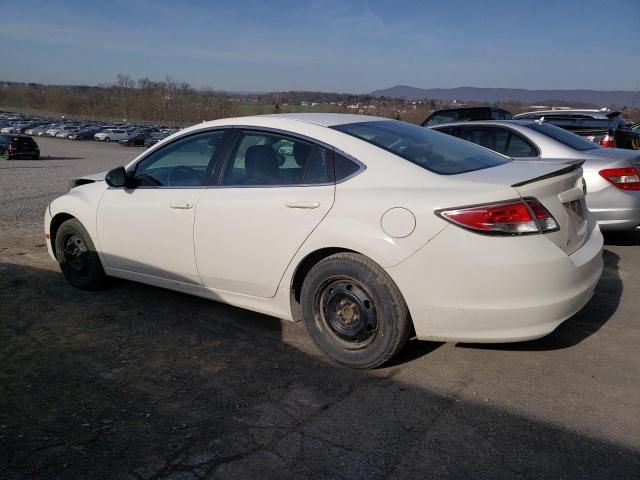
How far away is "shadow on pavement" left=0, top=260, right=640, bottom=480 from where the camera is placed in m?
2.47

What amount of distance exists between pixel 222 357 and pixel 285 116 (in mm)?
1781

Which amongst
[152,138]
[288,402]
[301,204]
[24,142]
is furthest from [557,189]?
[152,138]

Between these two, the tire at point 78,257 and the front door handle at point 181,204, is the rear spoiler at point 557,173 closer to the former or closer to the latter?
the front door handle at point 181,204

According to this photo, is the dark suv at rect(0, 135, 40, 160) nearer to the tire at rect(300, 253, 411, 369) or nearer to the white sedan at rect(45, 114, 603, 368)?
the white sedan at rect(45, 114, 603, 368)

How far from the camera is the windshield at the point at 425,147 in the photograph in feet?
11.3

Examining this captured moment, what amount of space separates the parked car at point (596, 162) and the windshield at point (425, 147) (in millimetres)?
2096

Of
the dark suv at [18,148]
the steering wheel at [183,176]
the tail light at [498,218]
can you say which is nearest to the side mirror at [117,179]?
the steering wheel at [183,176]

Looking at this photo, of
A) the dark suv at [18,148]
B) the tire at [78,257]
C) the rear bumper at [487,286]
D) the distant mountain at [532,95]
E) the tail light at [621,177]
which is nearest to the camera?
the rear bumper at [487,286]

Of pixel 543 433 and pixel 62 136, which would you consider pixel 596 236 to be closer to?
pixel 543 433

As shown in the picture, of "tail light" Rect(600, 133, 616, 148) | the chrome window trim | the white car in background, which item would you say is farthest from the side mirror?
the white car in background

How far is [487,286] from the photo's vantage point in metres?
2.94

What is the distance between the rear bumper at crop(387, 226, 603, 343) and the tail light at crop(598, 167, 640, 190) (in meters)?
3.23

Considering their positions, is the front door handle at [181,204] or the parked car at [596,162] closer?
the front door handle at [181,204]

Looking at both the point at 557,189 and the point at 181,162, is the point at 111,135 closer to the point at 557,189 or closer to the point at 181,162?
the point at 181,162
